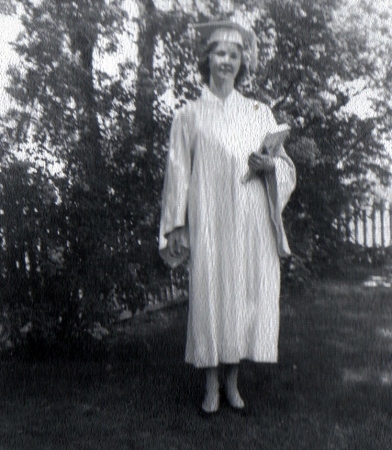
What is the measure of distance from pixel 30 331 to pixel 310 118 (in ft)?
7.06

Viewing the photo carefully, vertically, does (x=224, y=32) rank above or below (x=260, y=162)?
above

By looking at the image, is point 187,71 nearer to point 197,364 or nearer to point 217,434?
point 197,364

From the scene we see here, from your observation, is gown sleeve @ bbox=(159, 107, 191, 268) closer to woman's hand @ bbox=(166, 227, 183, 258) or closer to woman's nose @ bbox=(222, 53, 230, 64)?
woman's hand @ bbox=(166, 227, 183, 258)

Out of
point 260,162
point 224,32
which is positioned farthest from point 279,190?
point 224,32

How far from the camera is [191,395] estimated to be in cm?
308

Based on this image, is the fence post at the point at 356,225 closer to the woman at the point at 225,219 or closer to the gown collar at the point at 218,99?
the woman at the point at 225,219

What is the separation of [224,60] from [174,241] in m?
0.82

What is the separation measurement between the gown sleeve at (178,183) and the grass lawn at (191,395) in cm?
76

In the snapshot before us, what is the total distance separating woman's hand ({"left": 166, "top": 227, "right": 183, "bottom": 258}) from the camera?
2873 millimetres

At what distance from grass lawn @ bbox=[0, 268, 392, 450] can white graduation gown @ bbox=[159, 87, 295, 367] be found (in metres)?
0.30

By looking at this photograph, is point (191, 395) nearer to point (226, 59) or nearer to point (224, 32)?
point (226, 59)

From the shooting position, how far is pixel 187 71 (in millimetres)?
3898

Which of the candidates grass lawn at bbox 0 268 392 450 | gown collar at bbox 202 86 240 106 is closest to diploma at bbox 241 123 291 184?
gown collar at bbox 202 86 240 106

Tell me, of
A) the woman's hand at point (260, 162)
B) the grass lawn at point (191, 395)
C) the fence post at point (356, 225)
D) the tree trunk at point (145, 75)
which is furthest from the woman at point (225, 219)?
the fence post at point (356, 225)
